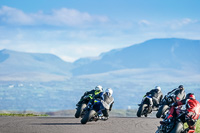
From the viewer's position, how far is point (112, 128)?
21.1m

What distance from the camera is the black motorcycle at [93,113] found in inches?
881

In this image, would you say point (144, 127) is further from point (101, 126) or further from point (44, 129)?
point (44, 129)

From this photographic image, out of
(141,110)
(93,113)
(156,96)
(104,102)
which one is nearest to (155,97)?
(156,96)

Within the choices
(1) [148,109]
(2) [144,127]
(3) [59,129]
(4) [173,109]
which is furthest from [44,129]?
(1) [148,109]

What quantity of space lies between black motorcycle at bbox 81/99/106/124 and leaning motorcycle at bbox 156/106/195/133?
6841mm

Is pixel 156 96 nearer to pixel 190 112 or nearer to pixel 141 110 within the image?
pixel 141 110

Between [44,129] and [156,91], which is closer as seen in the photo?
[44,129]

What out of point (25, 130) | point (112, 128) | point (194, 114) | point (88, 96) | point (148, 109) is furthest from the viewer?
point (148, 109)

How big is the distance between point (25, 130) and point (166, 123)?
6251 millimetres

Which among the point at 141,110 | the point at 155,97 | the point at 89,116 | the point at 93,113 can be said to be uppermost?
the point at 155,97

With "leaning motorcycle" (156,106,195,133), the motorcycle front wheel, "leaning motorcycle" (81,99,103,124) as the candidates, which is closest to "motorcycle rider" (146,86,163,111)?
"leaning motorcycle" (81,99,103,124)

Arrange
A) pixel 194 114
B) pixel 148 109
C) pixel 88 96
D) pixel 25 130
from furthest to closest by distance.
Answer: pixel 148 109 → pixel 88 96 → pixel 25 130 → pixel 194 114

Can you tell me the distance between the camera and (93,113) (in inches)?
883

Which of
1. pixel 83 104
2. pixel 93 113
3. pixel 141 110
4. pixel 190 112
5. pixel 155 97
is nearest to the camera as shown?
pixel 190 112
